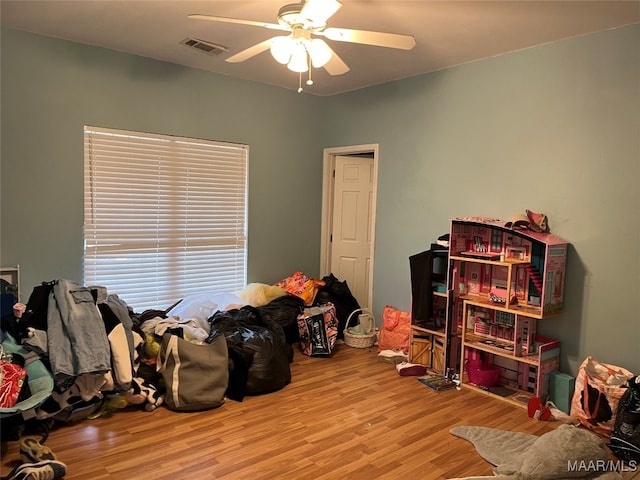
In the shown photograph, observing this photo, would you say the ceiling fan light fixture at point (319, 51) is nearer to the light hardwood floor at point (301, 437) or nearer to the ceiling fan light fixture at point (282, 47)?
the ceiling fan light fixture at point (282, 47)

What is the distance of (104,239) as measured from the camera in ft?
13.5

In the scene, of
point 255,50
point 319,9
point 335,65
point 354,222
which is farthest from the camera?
point 354,222

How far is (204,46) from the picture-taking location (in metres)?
3.86

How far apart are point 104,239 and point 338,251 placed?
101 inches

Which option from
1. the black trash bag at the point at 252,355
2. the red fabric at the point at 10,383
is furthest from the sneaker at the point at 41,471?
the black trash bag at the point at 252,355

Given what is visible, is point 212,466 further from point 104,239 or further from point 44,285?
point 104,239

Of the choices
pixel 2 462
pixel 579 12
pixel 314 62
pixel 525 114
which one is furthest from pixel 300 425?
pixel 579 12

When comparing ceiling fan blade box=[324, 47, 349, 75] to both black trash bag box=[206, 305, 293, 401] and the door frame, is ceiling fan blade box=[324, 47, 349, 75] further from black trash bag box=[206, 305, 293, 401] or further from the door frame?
the door frame

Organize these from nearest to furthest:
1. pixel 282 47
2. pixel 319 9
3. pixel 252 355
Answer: pixel 319 9 < pixel 282 47 < pixel 252 355

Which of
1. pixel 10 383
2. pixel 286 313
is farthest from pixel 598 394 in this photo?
pixel 10 383

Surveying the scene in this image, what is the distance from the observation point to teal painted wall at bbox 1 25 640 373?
3.34 metres

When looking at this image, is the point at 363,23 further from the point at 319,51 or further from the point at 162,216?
the point at 162,216

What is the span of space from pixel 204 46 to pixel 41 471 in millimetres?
3157

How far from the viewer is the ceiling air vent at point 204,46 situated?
148 inches
